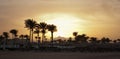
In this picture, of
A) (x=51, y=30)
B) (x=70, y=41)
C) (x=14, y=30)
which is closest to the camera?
(x=51, y=30)

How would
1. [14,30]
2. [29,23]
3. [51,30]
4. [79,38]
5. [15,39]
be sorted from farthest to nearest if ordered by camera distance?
[79,38], [15,39], [14,30], [51,30], [29,23]

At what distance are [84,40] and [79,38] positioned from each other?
398 inches

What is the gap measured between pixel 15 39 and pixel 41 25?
43.7 m

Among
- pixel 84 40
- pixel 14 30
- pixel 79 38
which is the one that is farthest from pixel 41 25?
pixel 84 40

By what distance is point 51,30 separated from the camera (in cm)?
10275

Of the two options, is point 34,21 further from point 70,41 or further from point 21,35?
point 70,41

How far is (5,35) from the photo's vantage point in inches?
5217

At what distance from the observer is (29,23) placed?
96.0m

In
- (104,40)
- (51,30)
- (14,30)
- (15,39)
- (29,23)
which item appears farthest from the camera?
(104,40)

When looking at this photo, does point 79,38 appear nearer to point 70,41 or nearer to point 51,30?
point 70,41

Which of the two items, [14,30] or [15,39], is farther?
[15,39]

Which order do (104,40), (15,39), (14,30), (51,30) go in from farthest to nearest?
(104,40) → (15,39) → (14,30) → (51,30)

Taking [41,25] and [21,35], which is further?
[21,35]

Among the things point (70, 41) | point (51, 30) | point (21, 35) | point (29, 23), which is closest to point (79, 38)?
point (70, 41)
